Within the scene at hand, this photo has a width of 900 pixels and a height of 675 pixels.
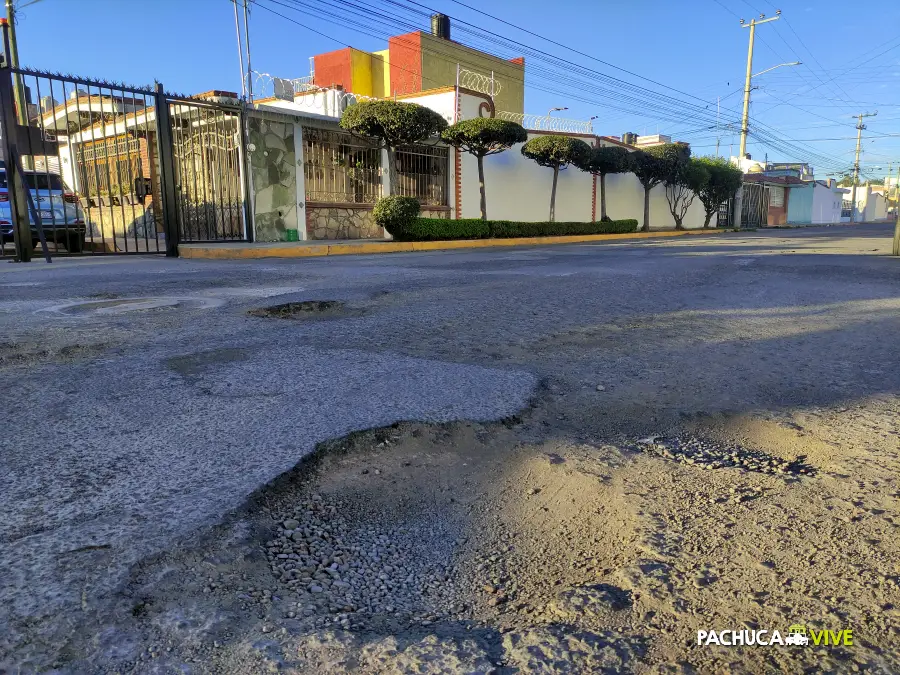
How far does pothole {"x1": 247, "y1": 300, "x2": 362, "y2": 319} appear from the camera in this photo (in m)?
4.73

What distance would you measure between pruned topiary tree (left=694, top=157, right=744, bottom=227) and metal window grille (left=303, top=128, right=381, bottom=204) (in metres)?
16.7

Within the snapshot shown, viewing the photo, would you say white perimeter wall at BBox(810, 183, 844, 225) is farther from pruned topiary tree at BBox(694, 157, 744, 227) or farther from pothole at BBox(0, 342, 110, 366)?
pothole at BBox(0, 342, 110, 366)

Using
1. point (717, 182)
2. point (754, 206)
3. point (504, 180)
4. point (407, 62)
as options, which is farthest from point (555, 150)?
point (754, 206)

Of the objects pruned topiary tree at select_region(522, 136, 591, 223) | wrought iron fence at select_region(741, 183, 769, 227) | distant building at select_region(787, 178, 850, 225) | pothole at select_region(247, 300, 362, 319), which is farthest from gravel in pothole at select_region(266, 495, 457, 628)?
distant building at select_region(787, 178, 850, 225)

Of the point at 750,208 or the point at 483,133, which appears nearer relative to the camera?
the point at 483,133

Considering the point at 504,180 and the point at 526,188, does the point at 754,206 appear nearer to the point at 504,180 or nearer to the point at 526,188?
the point at 526,188

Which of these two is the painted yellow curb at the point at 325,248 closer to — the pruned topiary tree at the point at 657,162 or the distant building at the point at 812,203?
the pruned topiary tree at the point at 657,162

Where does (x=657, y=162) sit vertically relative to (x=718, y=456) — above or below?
above

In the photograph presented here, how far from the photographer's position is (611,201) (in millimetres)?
A: 27359

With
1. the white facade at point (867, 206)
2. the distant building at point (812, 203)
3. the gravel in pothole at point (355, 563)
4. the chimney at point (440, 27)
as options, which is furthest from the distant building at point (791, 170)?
the gravel in pothole at point (355, 563)

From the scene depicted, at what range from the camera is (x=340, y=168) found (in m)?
17.2

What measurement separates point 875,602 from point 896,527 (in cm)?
44

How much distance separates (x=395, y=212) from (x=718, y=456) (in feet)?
42.2

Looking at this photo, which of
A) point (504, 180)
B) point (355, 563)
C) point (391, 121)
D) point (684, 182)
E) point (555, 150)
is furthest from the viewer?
point (684, 182)
